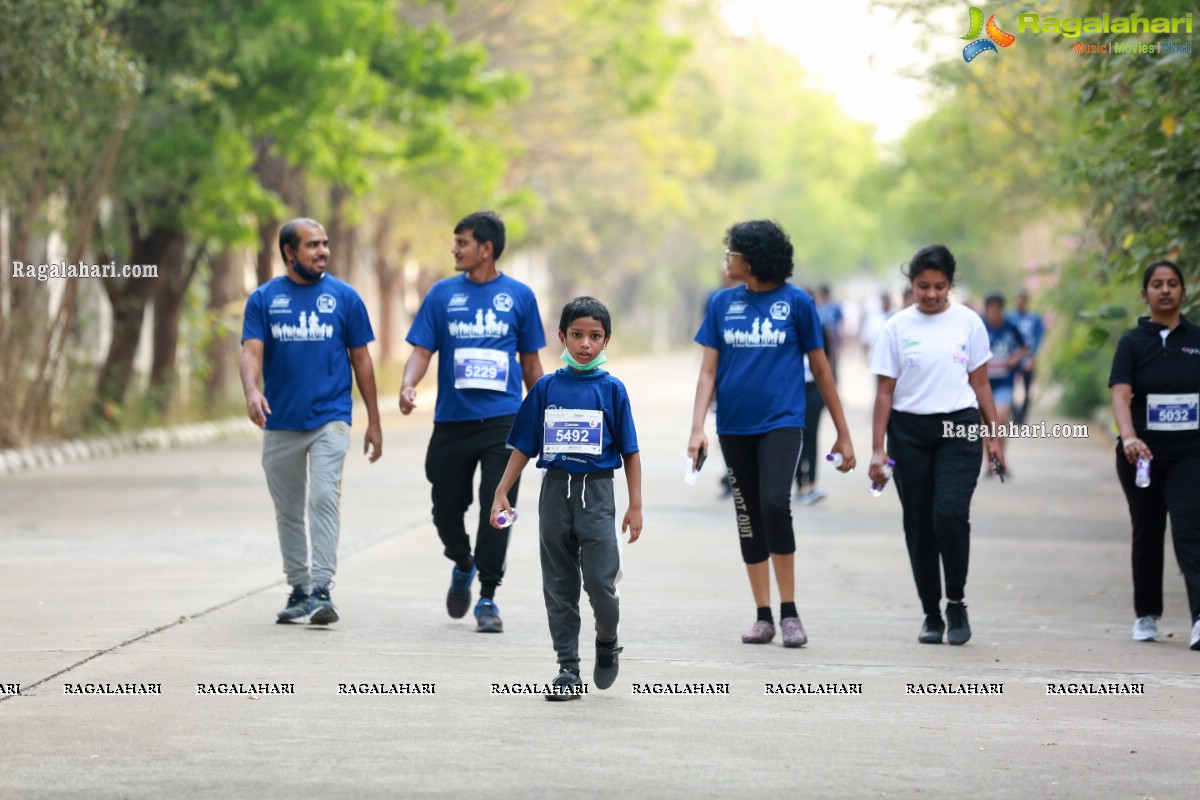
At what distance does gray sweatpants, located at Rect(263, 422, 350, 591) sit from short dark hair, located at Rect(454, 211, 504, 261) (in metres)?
1.13

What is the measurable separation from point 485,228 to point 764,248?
1404 millimetres

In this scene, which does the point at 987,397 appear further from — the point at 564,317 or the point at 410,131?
the point at 410,131

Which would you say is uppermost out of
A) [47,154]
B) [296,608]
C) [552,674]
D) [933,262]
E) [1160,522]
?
[47,154]

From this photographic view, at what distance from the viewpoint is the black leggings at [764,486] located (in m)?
9.22

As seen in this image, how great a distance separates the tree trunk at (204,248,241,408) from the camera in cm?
2903

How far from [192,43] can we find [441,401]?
38.7ft

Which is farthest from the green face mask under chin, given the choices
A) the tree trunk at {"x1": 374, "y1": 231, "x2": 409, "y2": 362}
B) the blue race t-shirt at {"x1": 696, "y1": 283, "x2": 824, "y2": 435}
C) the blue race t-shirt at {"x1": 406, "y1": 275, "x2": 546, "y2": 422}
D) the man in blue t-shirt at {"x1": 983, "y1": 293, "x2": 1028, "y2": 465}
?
the tree trunk at {"x1": 374, "y1": 231, "x2": 409, "y2": 362}

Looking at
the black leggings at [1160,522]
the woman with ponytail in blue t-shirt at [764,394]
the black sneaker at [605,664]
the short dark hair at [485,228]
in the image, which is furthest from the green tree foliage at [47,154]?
the black sneaker at [605,664]

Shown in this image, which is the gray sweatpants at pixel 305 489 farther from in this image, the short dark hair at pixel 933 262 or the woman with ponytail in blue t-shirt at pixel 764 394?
the short dark hair at pixel 933 262

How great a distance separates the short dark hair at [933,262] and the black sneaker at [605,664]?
277cm

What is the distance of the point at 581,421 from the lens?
7789 mm

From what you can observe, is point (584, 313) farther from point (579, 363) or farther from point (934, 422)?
point (934, 422)

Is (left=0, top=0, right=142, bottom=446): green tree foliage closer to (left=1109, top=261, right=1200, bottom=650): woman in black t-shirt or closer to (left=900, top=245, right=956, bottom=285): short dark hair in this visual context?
(left=900, top=245, right=956, bottom=285): short dark hair

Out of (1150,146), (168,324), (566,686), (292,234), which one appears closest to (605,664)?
(566,686)
